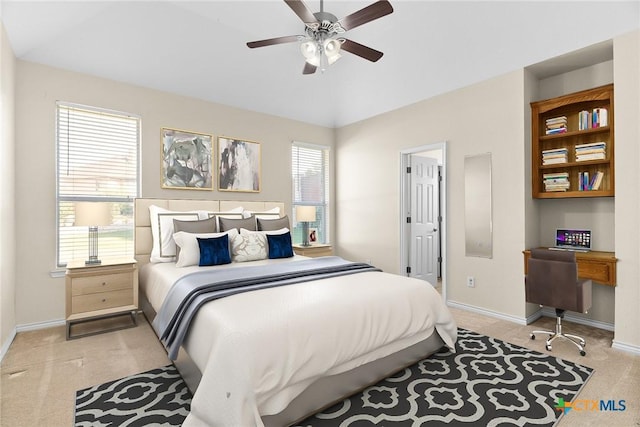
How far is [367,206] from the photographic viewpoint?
529 cm

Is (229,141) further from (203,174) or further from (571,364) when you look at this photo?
(571,364)

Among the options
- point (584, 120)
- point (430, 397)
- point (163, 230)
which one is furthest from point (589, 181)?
point (163, 230)

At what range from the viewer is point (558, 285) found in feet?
9.23

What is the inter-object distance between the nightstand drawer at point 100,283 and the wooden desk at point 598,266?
4519mm

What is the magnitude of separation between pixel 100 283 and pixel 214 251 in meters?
1.17

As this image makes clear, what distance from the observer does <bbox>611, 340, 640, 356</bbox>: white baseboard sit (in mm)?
2756

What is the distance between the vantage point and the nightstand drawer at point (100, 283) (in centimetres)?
312

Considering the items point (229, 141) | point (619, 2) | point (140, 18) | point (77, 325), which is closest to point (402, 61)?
point (619, 2)

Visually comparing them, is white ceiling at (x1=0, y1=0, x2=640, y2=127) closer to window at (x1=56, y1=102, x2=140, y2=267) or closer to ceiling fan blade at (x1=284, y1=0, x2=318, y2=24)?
window at (x1=56, y1=102, x2=140, y2=267)

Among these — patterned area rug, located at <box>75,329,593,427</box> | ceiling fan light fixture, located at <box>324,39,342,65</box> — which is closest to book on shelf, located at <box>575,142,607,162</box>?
patterned area rug, located at <box>75,329,593,427</box>

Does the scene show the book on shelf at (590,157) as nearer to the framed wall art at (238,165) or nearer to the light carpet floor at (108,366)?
the light carpet floor at (108,366)

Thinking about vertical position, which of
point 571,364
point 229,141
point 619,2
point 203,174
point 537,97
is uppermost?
point 619,2

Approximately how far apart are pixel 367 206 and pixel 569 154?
2.68 m

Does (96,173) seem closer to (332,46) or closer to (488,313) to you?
(332,46)
